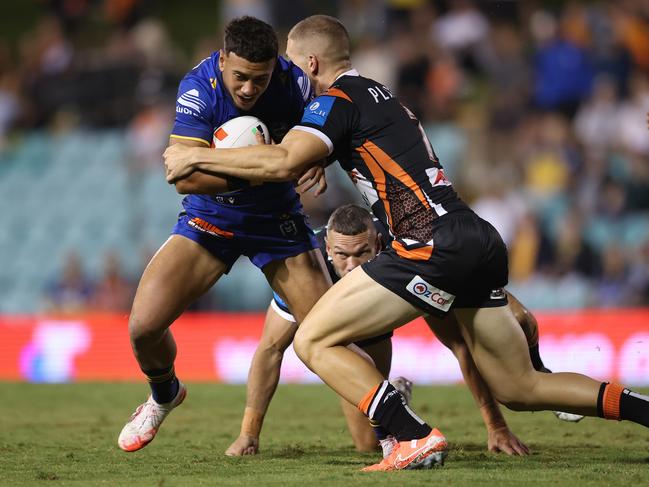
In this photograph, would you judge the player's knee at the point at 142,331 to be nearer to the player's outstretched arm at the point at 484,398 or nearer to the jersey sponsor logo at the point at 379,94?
the player's outstretched arm at the point at 484,398

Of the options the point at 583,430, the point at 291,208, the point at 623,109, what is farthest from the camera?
the point at 623,109

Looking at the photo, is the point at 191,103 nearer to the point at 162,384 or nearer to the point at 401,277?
the point at 401,277

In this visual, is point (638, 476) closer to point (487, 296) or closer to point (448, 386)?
point (487, 296)

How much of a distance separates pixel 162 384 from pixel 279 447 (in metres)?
0.97

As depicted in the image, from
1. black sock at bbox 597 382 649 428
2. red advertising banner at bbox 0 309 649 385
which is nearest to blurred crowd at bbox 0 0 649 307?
red advertising banner at bbox 0 309 649 385

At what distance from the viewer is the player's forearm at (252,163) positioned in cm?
603

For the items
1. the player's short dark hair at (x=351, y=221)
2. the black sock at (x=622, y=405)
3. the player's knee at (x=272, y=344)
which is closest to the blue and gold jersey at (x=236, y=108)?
the player's short dark hair at (x=351, y=221)

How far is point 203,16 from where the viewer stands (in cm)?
2325

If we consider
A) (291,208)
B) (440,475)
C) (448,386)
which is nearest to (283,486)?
(440,475)

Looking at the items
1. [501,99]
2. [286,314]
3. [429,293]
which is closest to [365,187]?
[429,293]

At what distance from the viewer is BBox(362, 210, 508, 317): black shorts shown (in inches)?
237

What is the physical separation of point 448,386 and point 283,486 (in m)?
7.00

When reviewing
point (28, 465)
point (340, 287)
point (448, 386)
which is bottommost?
point (448, 386)

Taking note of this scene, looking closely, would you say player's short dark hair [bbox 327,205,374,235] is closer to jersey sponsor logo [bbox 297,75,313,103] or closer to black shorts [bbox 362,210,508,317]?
jersey sponsor logo [bbox 297,75,313,103]
